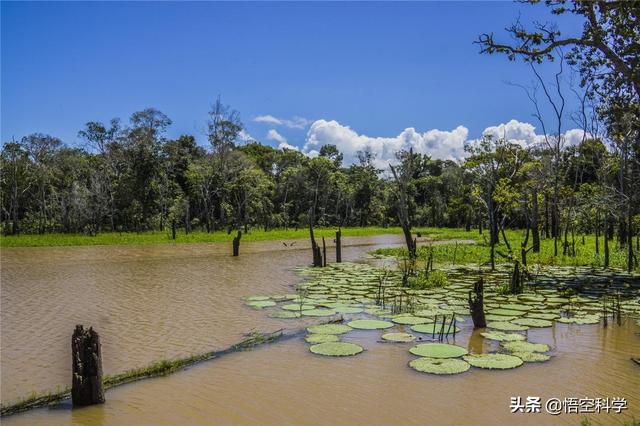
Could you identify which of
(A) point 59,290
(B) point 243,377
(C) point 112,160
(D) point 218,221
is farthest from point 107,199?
(B) point 243,377

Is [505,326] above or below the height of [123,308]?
above

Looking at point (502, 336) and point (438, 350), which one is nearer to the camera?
point (438, 350)

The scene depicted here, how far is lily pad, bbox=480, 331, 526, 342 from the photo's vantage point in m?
8.45

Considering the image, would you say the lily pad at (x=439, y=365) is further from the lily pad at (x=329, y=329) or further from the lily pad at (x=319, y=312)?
the lily pad at (x=319, y=312)

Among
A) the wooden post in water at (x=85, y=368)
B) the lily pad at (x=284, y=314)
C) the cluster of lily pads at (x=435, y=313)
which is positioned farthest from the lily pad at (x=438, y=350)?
the wooden post in water at (x=85, y=368)

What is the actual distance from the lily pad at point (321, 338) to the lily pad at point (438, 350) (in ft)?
4.83

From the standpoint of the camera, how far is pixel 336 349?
8.03 m

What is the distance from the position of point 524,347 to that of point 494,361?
3.42 feet

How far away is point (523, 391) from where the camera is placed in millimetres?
6301

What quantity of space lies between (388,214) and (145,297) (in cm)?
5762

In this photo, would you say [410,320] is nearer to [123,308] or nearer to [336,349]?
[336,349]

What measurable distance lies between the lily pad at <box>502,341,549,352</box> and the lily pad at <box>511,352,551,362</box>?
0.52 feet

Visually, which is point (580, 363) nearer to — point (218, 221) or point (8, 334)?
point (8, 334)

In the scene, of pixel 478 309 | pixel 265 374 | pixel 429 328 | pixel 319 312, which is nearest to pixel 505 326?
pixel 478 309
